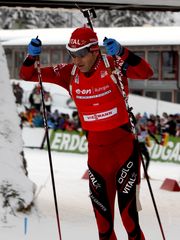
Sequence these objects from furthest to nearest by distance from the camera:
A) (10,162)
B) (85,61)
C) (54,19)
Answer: (54,19), (10,162), (85,61)

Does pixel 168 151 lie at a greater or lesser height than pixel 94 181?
lesser

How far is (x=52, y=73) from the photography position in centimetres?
557

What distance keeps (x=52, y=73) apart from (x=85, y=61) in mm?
457

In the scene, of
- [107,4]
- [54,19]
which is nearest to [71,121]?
[107,4]

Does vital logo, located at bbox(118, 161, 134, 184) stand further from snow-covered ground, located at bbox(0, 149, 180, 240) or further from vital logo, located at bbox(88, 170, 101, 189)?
snow-covered ground, located at bbox(0, 149, 180, 240)

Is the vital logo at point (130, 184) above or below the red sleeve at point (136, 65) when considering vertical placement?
below

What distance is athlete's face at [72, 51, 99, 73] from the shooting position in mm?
5211

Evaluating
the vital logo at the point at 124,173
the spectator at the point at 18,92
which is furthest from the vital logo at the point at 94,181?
the spectator at the point at 18,92

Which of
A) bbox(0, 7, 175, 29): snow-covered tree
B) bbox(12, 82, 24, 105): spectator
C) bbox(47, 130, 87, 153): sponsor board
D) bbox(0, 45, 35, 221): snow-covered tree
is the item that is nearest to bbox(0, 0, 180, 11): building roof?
bbox(0, 45, 35, 221): snow-covered tree

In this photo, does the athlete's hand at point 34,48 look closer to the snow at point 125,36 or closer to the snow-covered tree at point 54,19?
the snow at point 125,36

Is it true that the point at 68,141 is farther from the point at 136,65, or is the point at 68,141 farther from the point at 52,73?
the point at 136,65

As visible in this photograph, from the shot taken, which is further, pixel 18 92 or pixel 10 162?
pixel 18 92

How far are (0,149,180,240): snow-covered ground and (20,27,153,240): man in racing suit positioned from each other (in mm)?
2051

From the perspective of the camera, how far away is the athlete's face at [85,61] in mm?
5211
